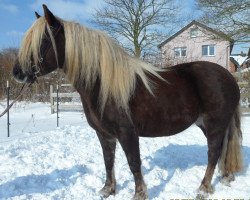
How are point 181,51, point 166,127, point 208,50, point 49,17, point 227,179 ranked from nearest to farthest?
point 49,17 → point 166,127 → point 227,179 → point 181,51 → point 208,50

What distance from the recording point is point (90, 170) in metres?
4.48

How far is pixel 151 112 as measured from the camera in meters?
3.44

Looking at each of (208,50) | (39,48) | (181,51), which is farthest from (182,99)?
(208,50)

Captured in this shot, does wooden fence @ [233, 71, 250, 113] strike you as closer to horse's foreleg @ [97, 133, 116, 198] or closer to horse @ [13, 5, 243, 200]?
horse @ [13, 5, 243, 200]

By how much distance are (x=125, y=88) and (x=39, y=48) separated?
961 mm

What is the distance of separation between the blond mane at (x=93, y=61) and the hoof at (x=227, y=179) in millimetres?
1702

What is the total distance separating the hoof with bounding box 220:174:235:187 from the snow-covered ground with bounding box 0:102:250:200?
6 cm

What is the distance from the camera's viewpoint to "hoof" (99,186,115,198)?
12.1ft

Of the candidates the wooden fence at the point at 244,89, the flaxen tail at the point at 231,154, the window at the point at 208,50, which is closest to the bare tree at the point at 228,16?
the wooden fence at the point at 244,89

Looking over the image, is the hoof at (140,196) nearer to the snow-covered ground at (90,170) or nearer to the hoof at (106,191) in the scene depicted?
the snow-covered ground at (90,170)

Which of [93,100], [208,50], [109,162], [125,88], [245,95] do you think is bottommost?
[109,162]

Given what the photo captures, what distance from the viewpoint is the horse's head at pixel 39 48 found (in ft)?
10.2

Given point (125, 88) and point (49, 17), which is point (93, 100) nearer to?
point (125, 88)

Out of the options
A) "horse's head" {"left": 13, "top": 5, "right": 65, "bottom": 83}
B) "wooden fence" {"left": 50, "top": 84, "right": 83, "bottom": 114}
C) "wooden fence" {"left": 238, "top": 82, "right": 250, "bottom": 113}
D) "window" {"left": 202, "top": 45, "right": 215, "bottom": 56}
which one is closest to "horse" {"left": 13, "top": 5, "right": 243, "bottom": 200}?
"horse's head" {"left": 13, "top": 5, "right": 65, "bottom": 83}
